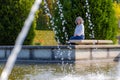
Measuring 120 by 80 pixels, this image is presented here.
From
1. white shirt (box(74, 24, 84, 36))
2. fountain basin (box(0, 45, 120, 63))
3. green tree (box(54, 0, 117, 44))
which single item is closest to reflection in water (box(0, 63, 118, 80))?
fountain basin (box(0, 45, 120, 63))

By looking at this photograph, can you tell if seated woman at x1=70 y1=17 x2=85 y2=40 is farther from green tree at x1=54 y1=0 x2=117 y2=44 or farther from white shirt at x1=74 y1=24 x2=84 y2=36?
green tree at x1=54 y1=0 x2=117 y2=44

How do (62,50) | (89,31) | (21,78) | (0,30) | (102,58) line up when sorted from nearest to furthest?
(21,78)
(62,50)
(102,58)
(89,31)
(0,30)

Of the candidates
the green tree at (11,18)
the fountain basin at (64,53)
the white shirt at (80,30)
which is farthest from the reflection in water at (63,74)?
the green tree at (11,18)

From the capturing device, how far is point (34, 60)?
41.7 ft

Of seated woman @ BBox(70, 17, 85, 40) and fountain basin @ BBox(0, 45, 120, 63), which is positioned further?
seated woman @ BBox(70, 17, 85, 40)

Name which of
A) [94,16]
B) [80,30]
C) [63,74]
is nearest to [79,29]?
[80,30]

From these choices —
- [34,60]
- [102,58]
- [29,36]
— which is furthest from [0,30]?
[102,58]

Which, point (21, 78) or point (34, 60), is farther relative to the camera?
point (34, 60)

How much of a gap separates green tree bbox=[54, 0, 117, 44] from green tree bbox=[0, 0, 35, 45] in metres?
1.66

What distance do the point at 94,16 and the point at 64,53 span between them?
2983mm

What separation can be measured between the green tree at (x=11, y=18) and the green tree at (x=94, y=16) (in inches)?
65.2

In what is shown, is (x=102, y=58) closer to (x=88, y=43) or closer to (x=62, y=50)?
(x=88, y=43)

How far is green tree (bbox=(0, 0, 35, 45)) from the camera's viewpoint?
15.7m

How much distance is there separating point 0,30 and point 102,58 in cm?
460
